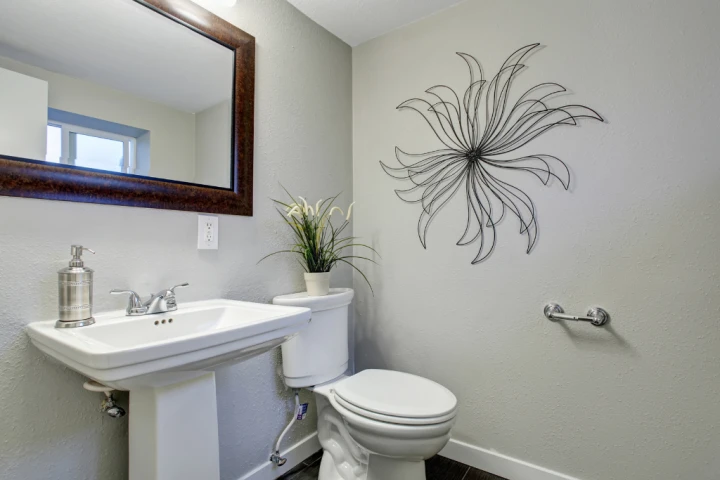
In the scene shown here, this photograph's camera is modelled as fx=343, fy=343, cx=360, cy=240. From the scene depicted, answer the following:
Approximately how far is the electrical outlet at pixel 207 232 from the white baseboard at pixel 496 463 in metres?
1.40

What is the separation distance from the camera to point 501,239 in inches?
58.9

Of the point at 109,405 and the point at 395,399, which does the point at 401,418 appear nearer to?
the point at 395,399

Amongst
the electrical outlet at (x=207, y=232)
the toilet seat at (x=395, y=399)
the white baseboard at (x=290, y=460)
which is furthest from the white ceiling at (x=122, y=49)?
the white baseboard at (x=290, y=460)

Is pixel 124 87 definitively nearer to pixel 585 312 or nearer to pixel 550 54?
pixel 550 54

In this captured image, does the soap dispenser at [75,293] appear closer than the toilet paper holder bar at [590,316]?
Yes

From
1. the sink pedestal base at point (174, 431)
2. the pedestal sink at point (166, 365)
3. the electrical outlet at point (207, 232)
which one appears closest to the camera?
the pedestal sink at point (166, 365)

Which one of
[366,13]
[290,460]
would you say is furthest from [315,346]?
[366,13]

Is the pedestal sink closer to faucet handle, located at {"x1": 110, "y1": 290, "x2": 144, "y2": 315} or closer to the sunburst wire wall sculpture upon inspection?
faucet handle, located at {"x1": 110, "y1": 290, "x2": 144, "y2": 315}

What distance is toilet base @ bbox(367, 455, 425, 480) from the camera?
1.21 m

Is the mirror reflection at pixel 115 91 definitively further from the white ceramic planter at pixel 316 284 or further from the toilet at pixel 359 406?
the toilet at pixel 359 406

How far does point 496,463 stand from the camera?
149cm

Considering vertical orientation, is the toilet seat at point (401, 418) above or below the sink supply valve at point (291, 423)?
above

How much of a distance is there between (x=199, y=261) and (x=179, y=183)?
0.93 feet

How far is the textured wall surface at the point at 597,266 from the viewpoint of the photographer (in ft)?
3.78
